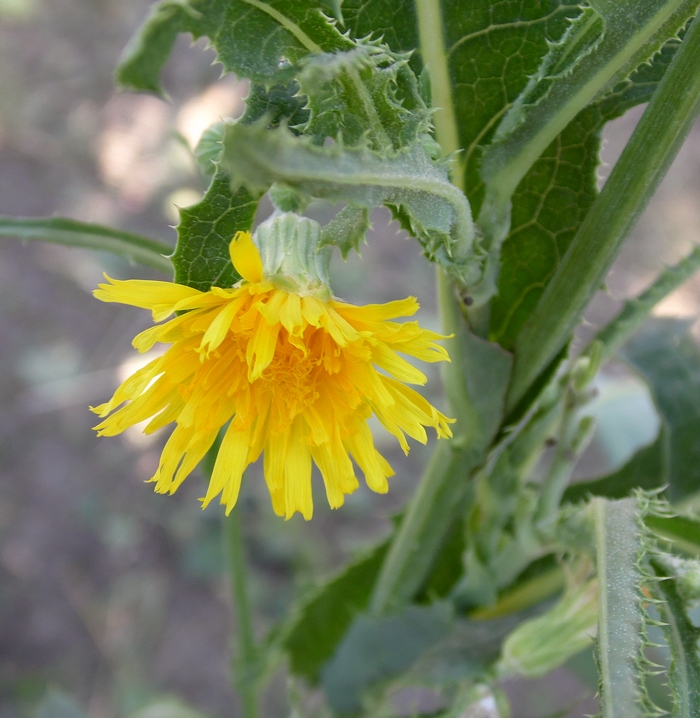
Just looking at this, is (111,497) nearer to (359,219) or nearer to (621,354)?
(621,354)

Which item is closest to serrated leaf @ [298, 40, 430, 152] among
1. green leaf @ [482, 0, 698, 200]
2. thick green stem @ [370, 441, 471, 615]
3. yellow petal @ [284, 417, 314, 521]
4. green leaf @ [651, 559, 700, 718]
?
green leaf @ [482, 0, 698, 200]

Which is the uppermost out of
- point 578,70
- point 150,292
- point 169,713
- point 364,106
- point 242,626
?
point 578,70

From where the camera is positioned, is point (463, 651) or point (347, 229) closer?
point (347, 229)

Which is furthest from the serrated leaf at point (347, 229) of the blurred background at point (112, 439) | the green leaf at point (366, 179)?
the blurred background at point (112, 439)

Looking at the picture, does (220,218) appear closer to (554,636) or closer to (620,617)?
(620,617)

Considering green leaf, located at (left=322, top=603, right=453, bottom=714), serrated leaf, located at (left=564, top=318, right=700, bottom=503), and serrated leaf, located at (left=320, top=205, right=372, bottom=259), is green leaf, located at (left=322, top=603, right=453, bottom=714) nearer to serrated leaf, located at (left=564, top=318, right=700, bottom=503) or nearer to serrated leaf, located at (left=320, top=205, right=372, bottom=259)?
serrated leaf, located at (left=564, top=318, right=700, bottom=503)

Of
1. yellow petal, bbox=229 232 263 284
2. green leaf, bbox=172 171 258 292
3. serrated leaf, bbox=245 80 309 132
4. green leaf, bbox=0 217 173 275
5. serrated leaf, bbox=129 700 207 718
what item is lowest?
serrated leaf, bbox=129 700 207 718

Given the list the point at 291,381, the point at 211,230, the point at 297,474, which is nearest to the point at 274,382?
the point at 291,381

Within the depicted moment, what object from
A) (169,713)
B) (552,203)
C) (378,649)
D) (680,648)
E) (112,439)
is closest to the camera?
(680,648)
